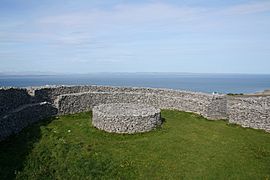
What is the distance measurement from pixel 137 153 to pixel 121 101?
48.8 feet

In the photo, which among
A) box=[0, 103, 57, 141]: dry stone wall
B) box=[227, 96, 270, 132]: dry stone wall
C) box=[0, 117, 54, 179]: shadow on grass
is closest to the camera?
box=[0, 117, 54, 179]: shadow on grass

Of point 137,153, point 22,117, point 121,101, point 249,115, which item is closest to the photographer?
point 137,153

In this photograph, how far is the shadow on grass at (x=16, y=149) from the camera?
756 inches

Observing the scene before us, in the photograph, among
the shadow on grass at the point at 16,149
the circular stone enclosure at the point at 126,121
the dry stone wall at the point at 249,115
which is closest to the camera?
the shadow on grass at the point at 16,149

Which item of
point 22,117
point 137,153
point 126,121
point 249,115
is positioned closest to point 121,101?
point 126,121

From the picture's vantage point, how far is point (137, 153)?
22.0 m

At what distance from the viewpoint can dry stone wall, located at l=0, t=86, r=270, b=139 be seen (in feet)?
89.4

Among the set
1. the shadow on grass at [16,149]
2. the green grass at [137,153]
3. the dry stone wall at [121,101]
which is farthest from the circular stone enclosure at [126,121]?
the dry stone wall at [121,101]

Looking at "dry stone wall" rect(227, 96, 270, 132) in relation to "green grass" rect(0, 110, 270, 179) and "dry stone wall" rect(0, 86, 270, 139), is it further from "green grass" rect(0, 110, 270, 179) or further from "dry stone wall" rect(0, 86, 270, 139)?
"green grass" rect(0, 110, 270, 179)

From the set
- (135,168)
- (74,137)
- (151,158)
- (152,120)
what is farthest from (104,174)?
(152,120)

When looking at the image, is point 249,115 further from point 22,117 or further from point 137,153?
point 22,117

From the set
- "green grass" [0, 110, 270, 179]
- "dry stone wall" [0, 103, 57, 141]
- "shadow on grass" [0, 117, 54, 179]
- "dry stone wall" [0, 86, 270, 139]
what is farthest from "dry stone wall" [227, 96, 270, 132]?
"shadow on grass" [0, 117, 54, 179]

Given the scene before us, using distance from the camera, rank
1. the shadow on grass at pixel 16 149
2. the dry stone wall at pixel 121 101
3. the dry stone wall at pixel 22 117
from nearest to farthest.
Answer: the shadow on grass at pixel 16 149
the dry stone wall at pixel 22 117
the dry stone wall at pixel 121 101

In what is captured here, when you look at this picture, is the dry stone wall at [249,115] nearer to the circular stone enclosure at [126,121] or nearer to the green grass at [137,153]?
the green grass at [137,153]
